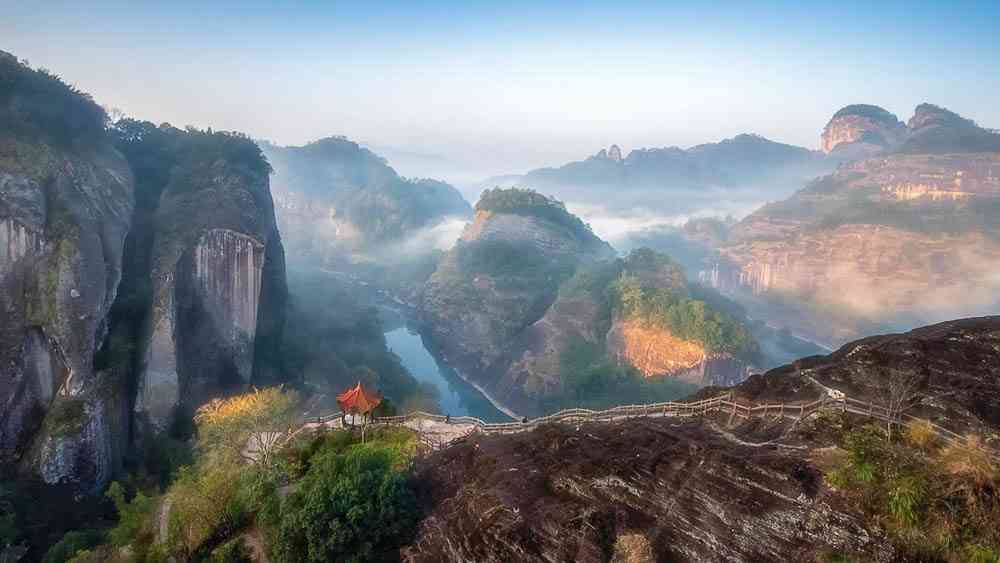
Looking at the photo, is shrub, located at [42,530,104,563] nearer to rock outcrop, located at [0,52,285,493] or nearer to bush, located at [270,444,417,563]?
rock outcrop, located at [0,52,285,493]

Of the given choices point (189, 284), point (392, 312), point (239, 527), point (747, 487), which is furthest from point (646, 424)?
point (392, 312)

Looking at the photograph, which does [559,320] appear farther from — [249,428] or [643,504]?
[643,504]

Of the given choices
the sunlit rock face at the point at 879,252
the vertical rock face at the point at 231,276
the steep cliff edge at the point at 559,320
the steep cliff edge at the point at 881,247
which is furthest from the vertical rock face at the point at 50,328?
the sunlit rock face at the point at 879,252

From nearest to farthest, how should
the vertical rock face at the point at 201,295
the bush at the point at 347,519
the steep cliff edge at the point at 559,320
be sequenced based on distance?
the bush at the point at 347,519 < the vertical rock face at the point at 201,295 < the steep cliff edge at the point at 559,320

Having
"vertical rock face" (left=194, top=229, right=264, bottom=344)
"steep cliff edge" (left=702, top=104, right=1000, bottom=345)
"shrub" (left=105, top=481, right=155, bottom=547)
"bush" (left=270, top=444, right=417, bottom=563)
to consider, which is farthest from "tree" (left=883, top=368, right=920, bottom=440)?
"steep cliff edge" (left=702, top=104, right=1000, bottom=345)

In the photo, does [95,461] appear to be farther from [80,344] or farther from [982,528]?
[982,528]

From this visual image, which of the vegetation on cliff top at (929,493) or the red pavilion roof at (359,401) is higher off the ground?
the vegetation on cliff top at (929,493)

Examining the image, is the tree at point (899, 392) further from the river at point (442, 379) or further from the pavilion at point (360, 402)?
the river at point (442, 379)

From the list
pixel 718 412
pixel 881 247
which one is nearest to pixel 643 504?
pixel 718 412
